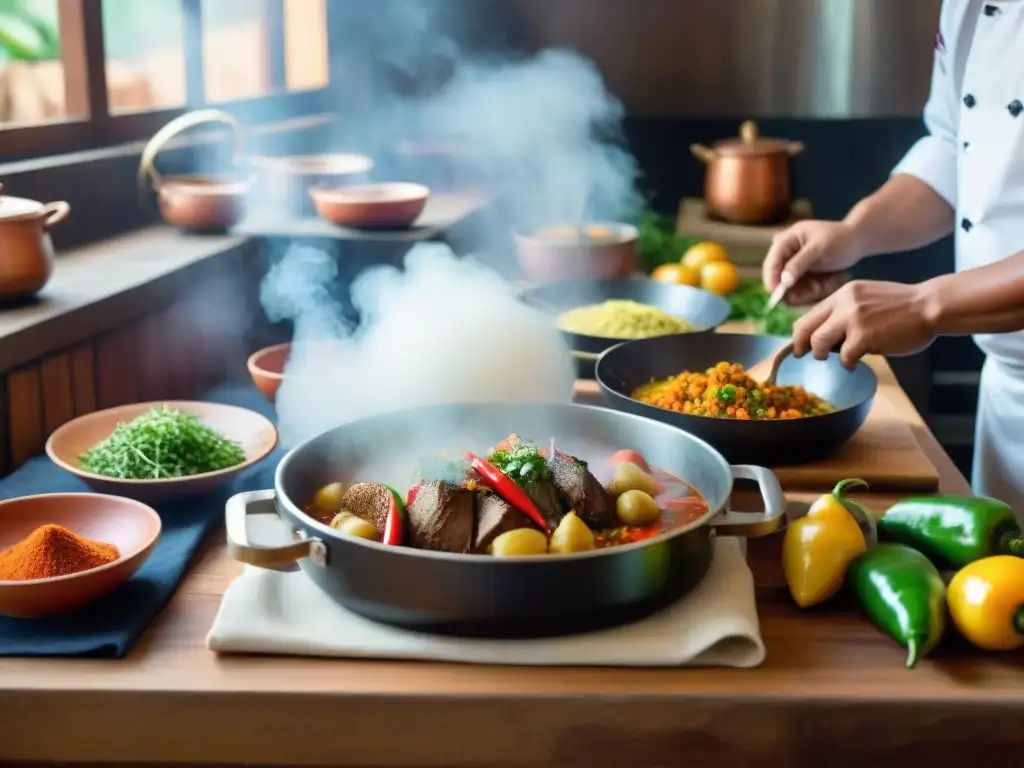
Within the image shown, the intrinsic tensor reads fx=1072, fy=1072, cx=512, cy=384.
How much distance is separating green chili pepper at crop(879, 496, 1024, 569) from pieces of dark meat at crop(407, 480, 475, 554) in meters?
0.60

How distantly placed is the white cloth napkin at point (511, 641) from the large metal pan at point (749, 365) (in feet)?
1.43

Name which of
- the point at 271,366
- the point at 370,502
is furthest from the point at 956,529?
the point at 271,366

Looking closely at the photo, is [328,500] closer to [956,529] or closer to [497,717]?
[497,717]

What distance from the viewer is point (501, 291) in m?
2.00

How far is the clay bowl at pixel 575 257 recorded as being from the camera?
2.94 metres

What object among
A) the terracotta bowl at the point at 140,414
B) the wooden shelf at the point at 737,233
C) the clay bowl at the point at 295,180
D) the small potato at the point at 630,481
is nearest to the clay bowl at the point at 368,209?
the clay bowl at the point at 295,180

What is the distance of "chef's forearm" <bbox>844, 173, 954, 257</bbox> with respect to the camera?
2.45m

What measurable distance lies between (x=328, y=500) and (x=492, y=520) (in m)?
0.26

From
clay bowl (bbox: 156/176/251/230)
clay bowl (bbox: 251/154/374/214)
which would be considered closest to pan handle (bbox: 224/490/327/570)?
clay bowl (bbox: 156/176/251/230)

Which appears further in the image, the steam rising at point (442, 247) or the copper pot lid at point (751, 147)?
the copper pot lid at point (751, 147)

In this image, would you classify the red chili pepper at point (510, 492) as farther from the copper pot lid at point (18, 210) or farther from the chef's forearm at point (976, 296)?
the copper pot lid at point (18, 210)

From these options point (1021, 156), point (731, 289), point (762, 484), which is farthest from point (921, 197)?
point (762, 484)

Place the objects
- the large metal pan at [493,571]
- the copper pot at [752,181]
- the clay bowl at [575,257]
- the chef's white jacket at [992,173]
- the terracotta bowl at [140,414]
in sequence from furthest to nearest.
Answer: the copper pot at [752,181] → the clay bowl at [575,257] → the chef's white jacket at [992,173] → the terracotta bowl at [140,414] → the large metal pan at [493,571]

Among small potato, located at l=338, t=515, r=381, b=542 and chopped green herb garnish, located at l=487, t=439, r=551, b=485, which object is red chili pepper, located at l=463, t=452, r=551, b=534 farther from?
small potato, located at l=338, t=515, r=381, b=542
